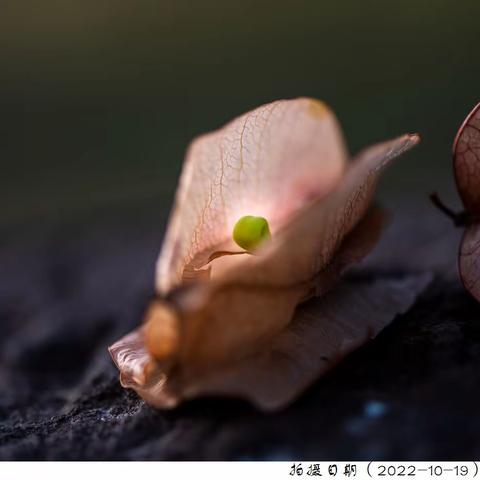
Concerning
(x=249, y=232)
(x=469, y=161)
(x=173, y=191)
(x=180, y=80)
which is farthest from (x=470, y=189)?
(x=180, y=80)

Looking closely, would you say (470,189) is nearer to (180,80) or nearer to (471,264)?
(471,264)

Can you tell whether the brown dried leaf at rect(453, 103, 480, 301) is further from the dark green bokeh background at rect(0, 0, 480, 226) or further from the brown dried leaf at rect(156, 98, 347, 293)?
the dark green bokeh background at rect(0, 0, 480, 226)

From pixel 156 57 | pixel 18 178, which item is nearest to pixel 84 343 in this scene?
pixel 18 178

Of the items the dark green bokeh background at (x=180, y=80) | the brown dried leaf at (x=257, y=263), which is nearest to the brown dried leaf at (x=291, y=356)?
the brown dried leaf at (x=257, y=263)

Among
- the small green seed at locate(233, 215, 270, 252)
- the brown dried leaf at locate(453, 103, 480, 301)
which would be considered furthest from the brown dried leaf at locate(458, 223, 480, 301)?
the small green seed at locate(233, 215, 270, 252)
